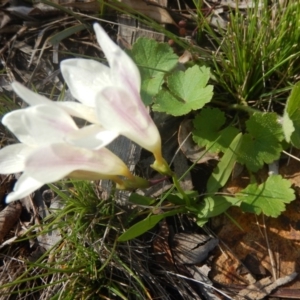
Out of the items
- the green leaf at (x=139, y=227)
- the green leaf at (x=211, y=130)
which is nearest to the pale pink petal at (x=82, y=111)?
the green leaf at (x=139, y=227)

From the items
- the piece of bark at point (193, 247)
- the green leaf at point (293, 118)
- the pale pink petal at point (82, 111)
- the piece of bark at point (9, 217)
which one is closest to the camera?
the pale pink petal at point (82, 111)

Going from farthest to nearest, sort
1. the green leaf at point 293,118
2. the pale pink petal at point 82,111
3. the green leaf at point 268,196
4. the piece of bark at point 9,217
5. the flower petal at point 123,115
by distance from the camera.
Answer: the piece of bark at point 9,217 → the green leaf at point 268,196 → the green leaf at point 293,118 → the pale pink petal at point 82,111 → the flower petal at point 123,115

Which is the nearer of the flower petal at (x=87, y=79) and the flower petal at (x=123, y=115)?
the flower petal at (x=123, y=115)

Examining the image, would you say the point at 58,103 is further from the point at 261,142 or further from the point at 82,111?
the point at 261,142

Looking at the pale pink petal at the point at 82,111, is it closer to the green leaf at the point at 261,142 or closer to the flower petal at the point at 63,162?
the flower petal at the point at 63,162

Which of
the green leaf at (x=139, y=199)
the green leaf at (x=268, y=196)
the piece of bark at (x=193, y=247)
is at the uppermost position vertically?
the green leaf at (x=268, y=196)

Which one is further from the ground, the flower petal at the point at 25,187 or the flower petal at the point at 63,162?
the flower petal at the point at 63,162

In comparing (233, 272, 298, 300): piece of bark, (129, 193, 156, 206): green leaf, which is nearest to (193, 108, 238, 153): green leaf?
(129, 193, 156, 206): green leaf

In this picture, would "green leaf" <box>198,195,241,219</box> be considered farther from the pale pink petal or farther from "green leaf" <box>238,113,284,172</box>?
the pale pink petal
